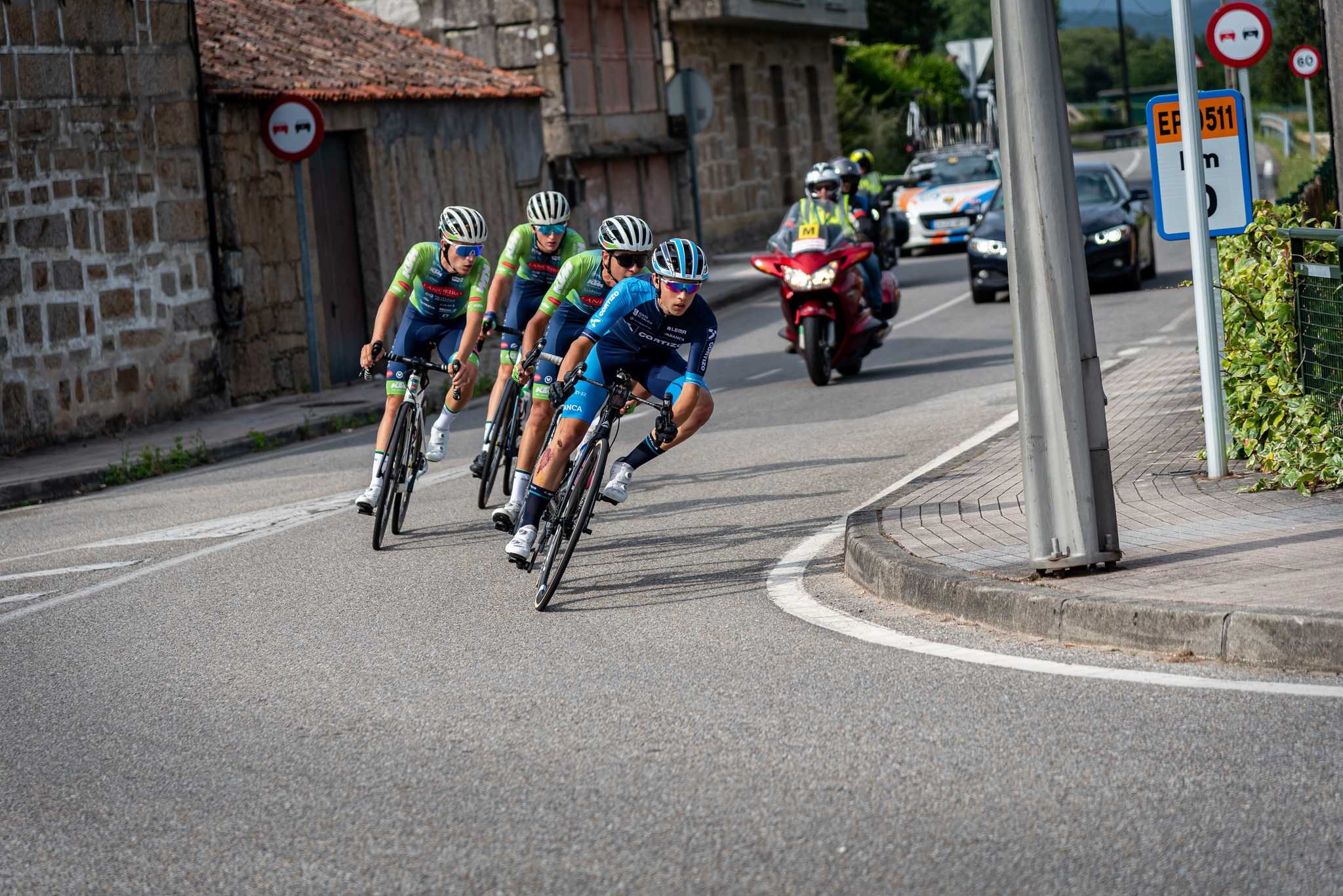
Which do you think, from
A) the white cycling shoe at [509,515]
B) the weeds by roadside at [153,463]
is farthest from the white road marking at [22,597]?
the weeds by roadside at [153,463]

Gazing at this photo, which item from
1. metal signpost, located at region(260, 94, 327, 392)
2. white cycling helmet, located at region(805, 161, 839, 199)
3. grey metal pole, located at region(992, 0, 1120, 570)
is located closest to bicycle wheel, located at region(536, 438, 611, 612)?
grey metal pole, located at region(992, 0, 1120, 570)

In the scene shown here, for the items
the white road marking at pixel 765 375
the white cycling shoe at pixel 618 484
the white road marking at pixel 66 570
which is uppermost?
the white road marking at pixel 765 375

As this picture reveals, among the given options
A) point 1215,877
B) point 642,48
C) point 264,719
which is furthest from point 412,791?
point 642,48

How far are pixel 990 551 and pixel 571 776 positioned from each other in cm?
303

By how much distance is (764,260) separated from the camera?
55.3 ft

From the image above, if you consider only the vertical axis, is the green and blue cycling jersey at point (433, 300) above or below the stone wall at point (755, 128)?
below

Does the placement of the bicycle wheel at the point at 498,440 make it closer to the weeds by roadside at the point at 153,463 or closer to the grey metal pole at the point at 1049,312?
the grey metal pole at the point at 1049,312

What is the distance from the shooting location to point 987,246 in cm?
2312

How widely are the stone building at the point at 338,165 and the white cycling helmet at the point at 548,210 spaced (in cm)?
874

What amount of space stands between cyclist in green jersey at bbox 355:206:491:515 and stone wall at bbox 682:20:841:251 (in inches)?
1110

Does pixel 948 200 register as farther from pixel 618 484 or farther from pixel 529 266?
pixel 618 484

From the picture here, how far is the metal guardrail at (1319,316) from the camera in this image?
880cm

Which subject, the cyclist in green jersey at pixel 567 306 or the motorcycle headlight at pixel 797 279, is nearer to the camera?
the cyclist in green jersey at pixel 567 306

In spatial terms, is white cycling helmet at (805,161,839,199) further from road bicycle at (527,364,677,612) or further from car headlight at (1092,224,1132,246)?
road bicycle at (527,364,677,612)
